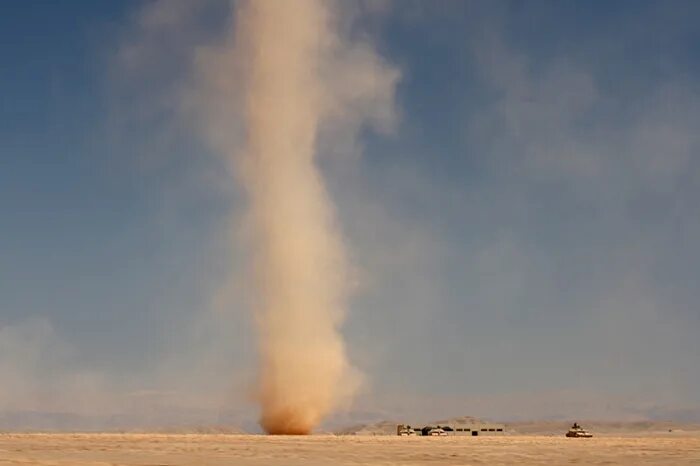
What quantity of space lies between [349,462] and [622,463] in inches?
669

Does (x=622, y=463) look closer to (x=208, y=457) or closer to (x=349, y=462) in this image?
(x=349, y=462)

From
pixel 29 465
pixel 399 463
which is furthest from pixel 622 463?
pixel 29 465

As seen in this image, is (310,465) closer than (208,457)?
Yes

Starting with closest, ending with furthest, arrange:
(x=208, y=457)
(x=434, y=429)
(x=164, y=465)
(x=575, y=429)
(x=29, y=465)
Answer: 1. (x=29, y=465)
2. (x=164, y=465)
3. (x=208, y=457)
4. (x=575, y=429)
5. (x=434, y=429)

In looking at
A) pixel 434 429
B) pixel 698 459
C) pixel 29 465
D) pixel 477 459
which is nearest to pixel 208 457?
pixel 29 465

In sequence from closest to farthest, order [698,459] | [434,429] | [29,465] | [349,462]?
[29,465]
[349,462]
[698,459]
[434,429]

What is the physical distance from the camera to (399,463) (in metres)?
47.7

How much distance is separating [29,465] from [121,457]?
35.7 feet

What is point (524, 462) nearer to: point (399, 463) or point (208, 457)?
point (399, 463)

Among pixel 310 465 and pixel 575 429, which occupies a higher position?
pixel 575 429

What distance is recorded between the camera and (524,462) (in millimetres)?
51250

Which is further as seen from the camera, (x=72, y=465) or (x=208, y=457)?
(x=208, y=457)

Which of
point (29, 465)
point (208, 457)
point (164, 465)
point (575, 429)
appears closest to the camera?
point (29, 465)

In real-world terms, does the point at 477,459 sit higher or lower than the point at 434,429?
lower
